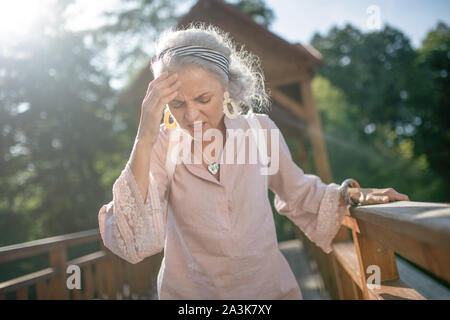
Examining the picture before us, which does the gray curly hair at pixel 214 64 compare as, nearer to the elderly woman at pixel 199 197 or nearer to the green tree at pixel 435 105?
the elderly woman at pixel 199 197

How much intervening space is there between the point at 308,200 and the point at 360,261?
1.11 feet

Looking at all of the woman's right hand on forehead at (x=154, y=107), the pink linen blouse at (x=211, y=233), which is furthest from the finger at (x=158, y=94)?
the pink linen blouse at (x=211, y=233)

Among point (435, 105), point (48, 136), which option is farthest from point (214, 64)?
point (435, 105)

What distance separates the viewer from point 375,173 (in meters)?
19.2

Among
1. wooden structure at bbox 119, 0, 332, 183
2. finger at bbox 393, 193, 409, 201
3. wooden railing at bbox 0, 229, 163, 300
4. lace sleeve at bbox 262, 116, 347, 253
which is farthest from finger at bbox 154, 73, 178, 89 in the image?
wooden structure at bbox 119, 0, 332, 183

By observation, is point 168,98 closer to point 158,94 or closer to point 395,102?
point 158,94

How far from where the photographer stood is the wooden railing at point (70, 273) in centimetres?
206

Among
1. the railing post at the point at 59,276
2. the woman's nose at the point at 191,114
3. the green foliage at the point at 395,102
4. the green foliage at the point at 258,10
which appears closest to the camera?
the woman's nose at the point at 191,114

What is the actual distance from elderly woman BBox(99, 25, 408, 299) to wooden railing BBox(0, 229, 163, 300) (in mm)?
1369

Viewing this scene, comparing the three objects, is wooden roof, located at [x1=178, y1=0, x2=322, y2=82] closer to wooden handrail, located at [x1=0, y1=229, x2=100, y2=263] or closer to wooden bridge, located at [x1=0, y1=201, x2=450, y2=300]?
wooden bridge, located at [x1=0, y1=201, x2=450, y2=300]

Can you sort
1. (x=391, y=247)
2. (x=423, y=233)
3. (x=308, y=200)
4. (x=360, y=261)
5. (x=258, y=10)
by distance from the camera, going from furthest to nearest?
(x=258, y=10), (x=308, y=200), (x=360, y=261), (x=391, y=247), (x=423, y=233)

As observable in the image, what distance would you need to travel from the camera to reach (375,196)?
115cm

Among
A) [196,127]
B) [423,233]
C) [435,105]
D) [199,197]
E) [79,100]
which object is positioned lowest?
[423,233]
